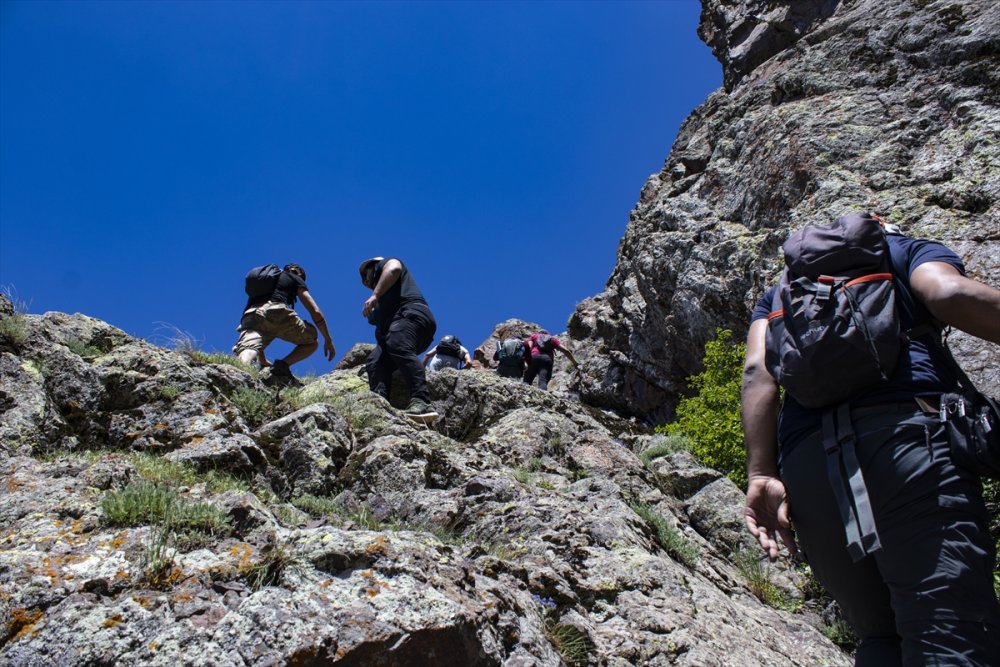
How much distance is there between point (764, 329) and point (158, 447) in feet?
14.7

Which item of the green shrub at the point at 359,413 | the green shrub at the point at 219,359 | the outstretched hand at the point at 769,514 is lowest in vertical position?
the outstretched hand at the point at 769,514

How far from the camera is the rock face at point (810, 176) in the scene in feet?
34.4

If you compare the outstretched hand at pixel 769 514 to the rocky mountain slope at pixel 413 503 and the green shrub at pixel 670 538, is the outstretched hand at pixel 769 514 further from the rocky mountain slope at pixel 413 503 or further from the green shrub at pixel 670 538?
the green shrub at pixel 670 538

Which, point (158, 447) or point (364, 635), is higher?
point (158, 447)

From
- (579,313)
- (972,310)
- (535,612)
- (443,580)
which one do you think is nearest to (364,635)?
(443,580)

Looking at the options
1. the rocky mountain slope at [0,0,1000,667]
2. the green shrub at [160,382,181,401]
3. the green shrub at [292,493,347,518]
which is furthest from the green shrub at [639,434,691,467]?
the green shrub at [160,382,181,401]

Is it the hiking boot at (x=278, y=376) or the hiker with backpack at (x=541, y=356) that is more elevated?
the hiker with backpack at (x=541, y=356)

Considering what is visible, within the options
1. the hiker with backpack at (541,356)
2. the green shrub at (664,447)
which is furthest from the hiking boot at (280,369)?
the hiker with backpack at (541,356)

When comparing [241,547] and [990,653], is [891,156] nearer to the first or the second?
[990,653]

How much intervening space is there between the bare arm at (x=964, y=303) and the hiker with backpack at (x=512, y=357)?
1359cm

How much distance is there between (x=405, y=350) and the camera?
9.09 metres

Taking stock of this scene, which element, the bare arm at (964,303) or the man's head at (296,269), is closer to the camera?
the bare arm at (964,303)

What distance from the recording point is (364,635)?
3008mm

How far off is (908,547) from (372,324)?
8.09 m
